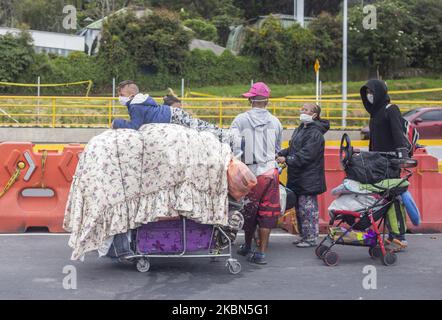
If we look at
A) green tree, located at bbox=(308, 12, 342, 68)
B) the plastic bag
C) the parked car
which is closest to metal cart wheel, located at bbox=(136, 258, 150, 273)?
the plastic bag

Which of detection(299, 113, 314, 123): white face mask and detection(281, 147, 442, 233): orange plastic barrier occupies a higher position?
detection(299, 113, 314, 123): white face mask

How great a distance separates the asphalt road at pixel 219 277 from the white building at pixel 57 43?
35.9 m

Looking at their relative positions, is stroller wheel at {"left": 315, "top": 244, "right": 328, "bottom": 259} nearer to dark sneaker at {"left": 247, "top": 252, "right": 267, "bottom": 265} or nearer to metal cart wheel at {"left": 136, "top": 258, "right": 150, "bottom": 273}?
dark sneaker at {"left": 247, "top": 252, "right": 267, "bottom": 265}

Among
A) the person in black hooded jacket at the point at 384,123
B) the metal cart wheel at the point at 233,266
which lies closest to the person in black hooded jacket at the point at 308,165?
the person in black hooded jacket at the point at 384,123

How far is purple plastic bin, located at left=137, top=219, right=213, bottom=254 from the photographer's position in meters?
6.89

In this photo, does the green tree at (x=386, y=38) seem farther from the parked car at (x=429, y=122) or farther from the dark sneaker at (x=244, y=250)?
the dark sneaker at (x=244, y=250)

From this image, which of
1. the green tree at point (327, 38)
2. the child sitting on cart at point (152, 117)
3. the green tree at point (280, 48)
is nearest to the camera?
the child sitting on cart at point (152, 117)

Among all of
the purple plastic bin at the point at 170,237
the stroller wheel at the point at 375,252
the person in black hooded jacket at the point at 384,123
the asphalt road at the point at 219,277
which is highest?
the person in black hooded jacket at the point at 384,123

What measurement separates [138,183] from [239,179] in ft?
3.12

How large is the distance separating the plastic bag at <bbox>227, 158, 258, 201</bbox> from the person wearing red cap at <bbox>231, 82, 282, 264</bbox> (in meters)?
0.52

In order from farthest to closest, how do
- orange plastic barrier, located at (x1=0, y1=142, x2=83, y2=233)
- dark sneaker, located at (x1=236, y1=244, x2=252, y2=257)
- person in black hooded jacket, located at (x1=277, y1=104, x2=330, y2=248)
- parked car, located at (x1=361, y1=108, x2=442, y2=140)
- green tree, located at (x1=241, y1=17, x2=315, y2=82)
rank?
green tree, located at (x1=241, y1=17, x2=315, y2=82) < parked car, located at (x1=361, y1=108, x2=442, y2=140) < orange plastic barrier, located at (x1=0, y1=142, x2=83, y2=233) < person in black hooded jacket, located at (x1=277, y1=104, x2=330, y2=248) < dark sneaker, located at (x1=236, y1=244, x2=252, y2=257)

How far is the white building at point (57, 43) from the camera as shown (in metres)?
42.3
